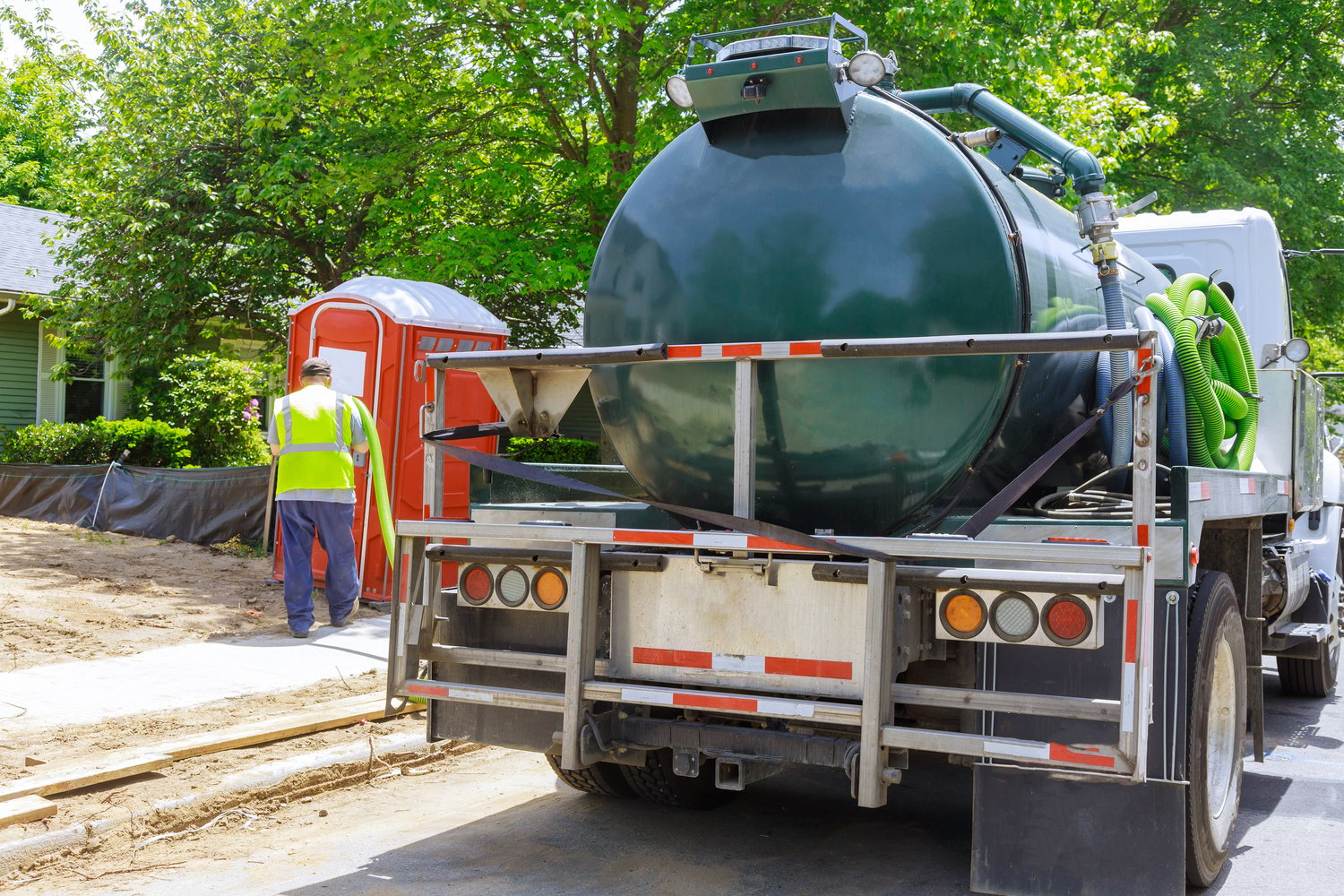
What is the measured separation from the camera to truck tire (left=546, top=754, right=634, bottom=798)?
5.08m

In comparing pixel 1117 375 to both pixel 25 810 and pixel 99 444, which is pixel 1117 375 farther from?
pixel 99 444

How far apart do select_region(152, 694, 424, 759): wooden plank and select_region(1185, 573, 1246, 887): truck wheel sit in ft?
9.92

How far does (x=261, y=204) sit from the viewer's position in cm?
1772

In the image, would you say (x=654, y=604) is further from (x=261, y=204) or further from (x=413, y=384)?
(x=261, y=204)

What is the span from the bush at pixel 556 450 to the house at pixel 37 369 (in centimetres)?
Result: 762

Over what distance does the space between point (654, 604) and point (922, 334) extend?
120cm

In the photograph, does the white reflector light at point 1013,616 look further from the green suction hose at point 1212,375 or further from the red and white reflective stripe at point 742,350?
the green suction hose at point 1212,375

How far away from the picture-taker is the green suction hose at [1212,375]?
491 centimetres

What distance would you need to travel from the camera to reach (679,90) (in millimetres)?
4289

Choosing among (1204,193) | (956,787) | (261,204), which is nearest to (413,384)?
(956,787)

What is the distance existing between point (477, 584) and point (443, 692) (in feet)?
1.24

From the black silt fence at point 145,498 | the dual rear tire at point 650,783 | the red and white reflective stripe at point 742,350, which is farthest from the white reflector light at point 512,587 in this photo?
the black silt fence at point 145,498

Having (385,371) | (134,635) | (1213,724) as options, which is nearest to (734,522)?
(1213,724)

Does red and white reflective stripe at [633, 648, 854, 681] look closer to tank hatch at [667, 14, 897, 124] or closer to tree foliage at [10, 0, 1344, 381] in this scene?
tank hatch at [667, 14, 897, 124]
